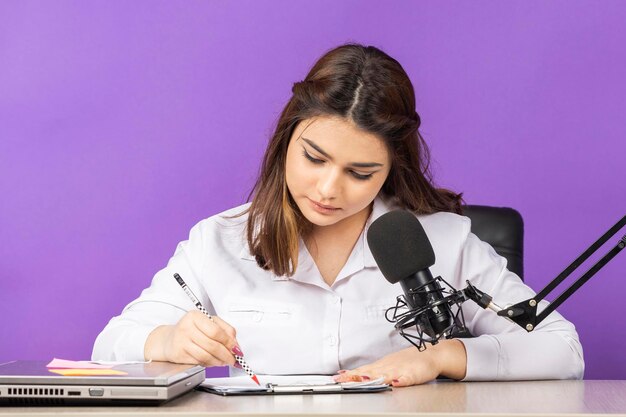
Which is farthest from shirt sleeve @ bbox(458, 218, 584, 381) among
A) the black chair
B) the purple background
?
the purple background

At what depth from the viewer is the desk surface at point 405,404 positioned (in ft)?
4.35

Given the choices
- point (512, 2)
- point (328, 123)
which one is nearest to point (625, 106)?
point (512, 2)

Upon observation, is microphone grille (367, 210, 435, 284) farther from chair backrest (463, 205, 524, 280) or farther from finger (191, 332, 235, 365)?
chair backrest (463, 205, 524, 280)

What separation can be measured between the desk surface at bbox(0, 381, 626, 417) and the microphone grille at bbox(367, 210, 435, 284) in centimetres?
20

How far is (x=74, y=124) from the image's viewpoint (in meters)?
3.17

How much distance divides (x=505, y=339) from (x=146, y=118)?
1.65m

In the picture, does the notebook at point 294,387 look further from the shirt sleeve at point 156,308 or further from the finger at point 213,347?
the shirt sleeve at point 156,308

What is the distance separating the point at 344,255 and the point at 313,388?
0.72 metres

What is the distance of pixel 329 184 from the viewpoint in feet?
6.38

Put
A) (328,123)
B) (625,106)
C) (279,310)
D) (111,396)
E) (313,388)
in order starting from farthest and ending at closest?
(625,106) → (279,310) → (328,123) → (313,388) → (111,396)

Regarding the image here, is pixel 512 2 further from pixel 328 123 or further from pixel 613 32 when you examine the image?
pixel 328 123

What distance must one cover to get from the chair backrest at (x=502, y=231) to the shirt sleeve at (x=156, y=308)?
0.67 m

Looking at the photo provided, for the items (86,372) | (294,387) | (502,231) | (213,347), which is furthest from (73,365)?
(502,231)

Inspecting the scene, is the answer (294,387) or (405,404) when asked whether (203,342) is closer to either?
(294,387)
